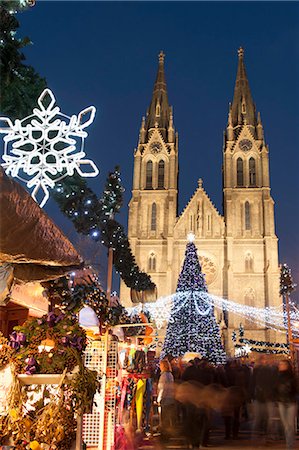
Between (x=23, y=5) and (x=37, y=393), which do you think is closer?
(x=37, y=393)

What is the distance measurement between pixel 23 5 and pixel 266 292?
134 ft

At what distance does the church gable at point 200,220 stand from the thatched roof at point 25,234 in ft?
140

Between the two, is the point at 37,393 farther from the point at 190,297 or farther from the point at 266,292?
the point at 266,292

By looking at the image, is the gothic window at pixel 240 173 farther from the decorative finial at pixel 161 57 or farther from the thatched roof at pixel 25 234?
the thatched roof at pixel 25 234

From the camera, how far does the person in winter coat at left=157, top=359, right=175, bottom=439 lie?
28.9 ft

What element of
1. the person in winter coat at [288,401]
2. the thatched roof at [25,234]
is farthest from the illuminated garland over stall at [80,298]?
the person in winter coat at [288,401]

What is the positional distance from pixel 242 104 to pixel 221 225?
15.3 meters

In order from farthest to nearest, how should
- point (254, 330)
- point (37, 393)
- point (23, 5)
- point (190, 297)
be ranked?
point (254, 330) < point (190, 297) < point (23, 5) < point (37, 393)

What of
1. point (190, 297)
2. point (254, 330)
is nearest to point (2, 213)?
point (190, 297)

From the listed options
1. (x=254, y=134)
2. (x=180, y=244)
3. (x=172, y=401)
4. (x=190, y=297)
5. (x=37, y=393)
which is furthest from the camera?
(x=254, y=134)

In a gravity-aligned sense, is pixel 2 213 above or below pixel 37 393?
above

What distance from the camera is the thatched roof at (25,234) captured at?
2913 millimetres

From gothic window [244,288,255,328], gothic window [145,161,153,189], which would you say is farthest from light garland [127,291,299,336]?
gothic window [145,161,153,189]

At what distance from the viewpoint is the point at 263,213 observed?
4650 cm
